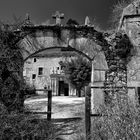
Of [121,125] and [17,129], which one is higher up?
[121,125]

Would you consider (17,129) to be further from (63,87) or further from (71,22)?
(63,87)

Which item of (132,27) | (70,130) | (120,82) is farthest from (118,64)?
(70,130)

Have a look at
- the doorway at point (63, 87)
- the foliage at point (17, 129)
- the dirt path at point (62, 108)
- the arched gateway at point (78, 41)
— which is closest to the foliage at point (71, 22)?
the arched gateway at point (78, 41)

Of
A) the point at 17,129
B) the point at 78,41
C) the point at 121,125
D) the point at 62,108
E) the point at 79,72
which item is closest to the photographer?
the point at 121,125

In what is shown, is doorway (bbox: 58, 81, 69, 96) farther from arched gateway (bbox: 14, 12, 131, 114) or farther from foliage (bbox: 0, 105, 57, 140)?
foliage (bbox: 0, 105, 57, 140)

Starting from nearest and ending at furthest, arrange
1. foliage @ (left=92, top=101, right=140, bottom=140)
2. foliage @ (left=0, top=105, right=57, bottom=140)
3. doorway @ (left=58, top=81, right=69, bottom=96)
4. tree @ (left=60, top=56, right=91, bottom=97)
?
foliage @ (left=92, top=101, right=140, bottom=140) < foliage @ (left=0, top=105, right=57, bottom=140) < tree @ (left=60, top=56, right=91, bottom=97) < doorway @ (left=58, top=81, right=69, bottom=96)

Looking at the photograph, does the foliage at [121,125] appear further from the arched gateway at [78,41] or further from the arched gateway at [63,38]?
the arched gateway at [63,38]

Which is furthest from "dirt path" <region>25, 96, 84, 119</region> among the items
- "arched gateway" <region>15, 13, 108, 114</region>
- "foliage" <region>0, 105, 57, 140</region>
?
"arched gateway" <region>15, 13, 108, 114</region>

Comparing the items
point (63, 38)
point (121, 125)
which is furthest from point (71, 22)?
point (121, 125)

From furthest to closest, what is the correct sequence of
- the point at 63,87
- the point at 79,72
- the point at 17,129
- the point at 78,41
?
the point at 63,87
the point at 79,72
the point at 78,41
the point at 17,129

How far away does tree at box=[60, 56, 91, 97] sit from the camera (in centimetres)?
1867

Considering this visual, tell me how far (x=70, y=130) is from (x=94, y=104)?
115 cm

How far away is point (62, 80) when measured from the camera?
2464 centimetres

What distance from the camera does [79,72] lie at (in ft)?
61.0
